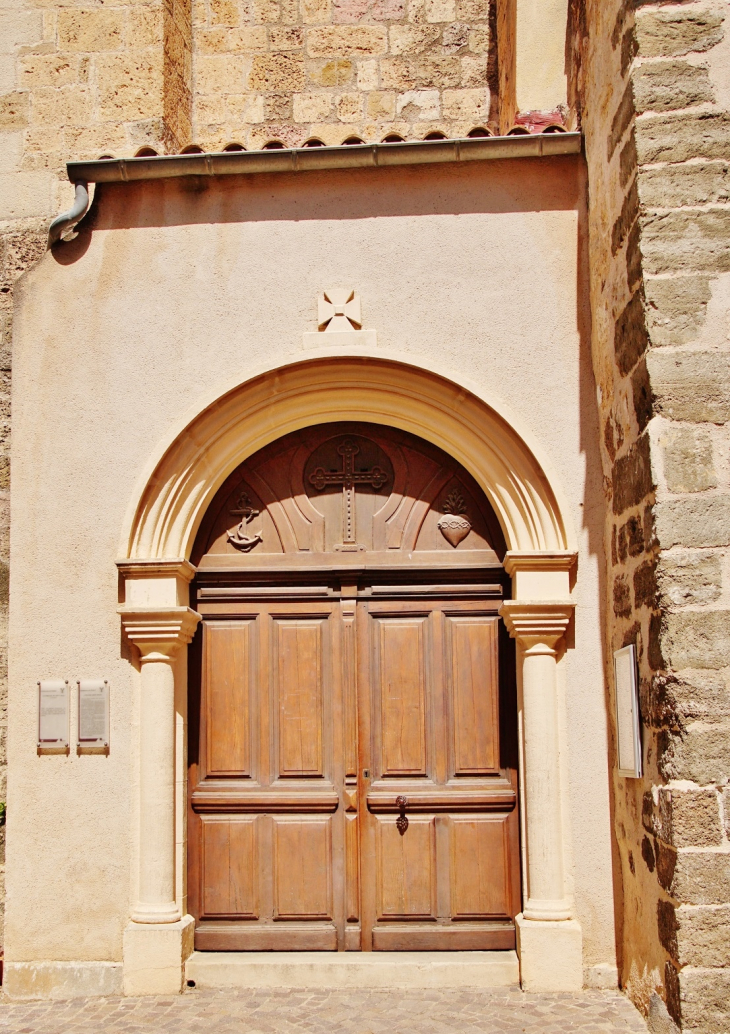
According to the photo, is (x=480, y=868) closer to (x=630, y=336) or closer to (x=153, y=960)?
(x=153, y=960)

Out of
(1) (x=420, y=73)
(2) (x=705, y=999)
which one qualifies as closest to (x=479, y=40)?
(1) (x=420, y=73)

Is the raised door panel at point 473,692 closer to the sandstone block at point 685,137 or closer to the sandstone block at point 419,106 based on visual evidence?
the sandstone block at point 685,137

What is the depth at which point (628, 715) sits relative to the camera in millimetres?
4559

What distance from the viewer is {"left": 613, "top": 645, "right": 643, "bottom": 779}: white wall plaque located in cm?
448

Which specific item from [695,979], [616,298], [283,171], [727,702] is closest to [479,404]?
[616,298]

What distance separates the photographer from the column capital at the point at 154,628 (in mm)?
5176

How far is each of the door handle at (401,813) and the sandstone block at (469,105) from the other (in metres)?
4.64

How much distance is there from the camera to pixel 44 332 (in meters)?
5.55

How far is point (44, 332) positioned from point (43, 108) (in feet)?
7.01

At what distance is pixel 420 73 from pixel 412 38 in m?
0.27

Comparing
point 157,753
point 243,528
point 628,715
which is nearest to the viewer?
point 628,715

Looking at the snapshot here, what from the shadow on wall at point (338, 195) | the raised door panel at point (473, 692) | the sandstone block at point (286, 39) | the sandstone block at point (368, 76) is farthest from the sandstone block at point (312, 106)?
the raised door panel at point (473, 692)

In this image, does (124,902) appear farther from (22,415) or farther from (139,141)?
(139,141)

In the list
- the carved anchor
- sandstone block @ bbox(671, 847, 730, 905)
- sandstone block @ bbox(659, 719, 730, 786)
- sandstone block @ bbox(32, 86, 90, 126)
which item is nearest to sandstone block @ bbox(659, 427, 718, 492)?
sandstone block @ bbox(659, 719, 730, 786)
